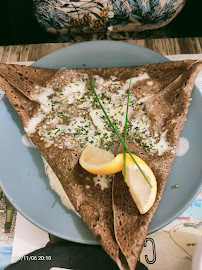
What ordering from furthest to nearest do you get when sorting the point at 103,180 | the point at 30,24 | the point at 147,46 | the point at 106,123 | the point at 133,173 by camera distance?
the point at 30,24
the point at 147,46
the point at 106,123
the point at 103,180
the point at 133,173

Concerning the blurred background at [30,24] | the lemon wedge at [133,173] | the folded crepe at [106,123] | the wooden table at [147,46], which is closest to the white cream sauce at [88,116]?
the folded crepe at [106,123]

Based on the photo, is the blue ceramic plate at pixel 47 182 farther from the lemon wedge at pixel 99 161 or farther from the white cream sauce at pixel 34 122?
the lemon wedge at pixel 99 161

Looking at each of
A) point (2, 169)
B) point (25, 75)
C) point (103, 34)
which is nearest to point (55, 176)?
point (2, 169)

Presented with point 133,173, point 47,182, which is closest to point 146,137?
point 133,173

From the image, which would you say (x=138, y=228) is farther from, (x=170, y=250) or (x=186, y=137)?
(x=186, y=137)

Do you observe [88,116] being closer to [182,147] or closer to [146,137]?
[146,137]

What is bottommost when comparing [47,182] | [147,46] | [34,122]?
[47,182]
